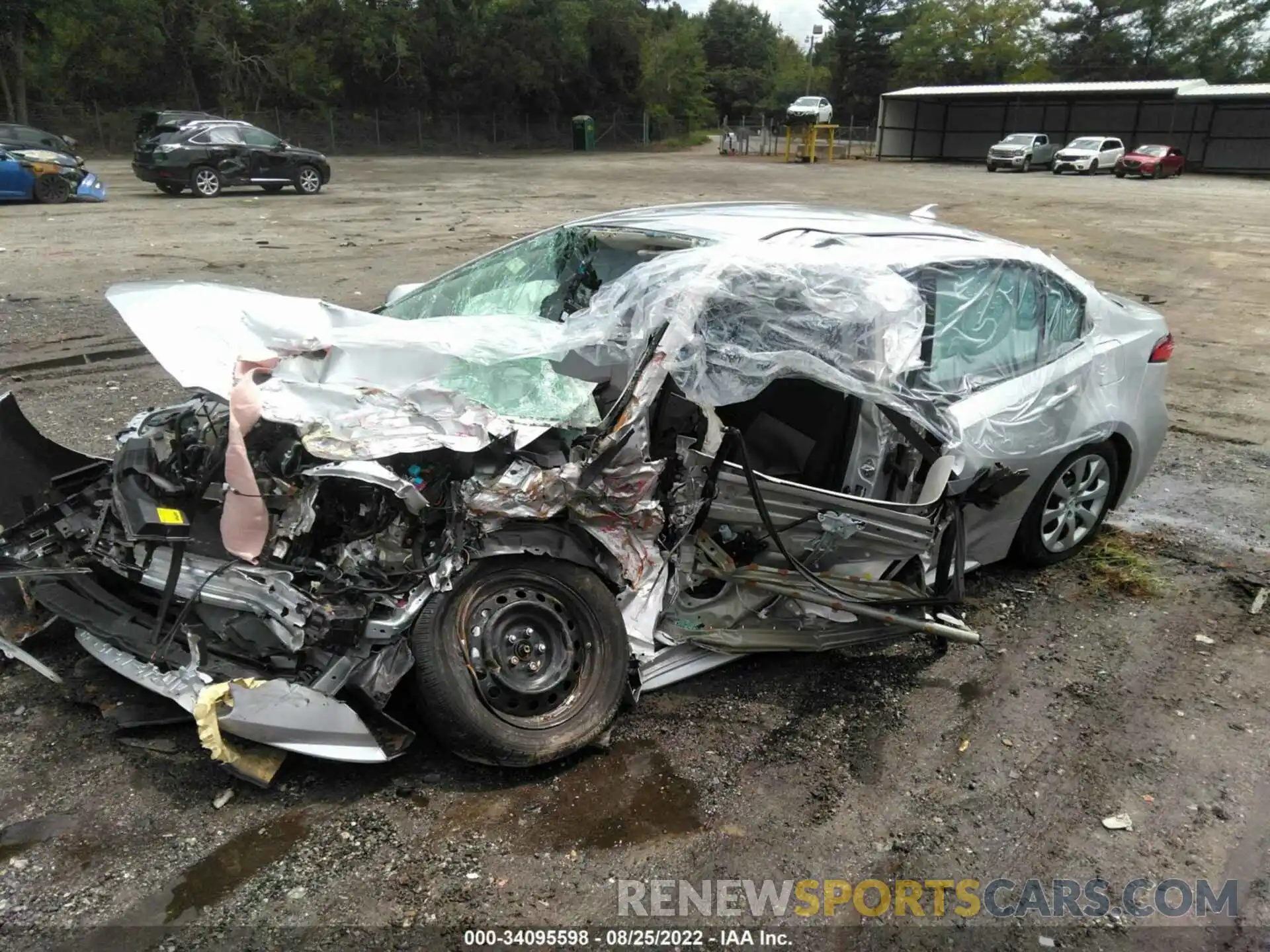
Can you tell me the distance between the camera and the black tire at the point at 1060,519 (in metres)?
4.05

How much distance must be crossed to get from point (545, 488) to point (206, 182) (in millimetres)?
19482

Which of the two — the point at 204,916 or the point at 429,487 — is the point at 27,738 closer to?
the point at 204,916

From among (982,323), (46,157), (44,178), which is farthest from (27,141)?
(982,323)

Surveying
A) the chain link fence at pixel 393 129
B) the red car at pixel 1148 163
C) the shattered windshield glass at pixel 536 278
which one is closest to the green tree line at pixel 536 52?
the chain link fence at pixel 393 129

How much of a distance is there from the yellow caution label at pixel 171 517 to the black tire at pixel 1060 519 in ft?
11.2

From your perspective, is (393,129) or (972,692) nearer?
(972,692)

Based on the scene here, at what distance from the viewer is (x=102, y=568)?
9.85 feet

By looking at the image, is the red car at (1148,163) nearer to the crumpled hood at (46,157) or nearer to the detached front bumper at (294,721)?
the crumpled hood at (46,157)

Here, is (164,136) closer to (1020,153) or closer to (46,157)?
(46,157)

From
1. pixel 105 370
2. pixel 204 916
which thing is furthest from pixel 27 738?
pixel 105 370

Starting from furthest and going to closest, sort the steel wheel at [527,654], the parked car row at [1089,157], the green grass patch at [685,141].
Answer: the green grass patch at [685,141], the parked car row at [1089,157], the steel wheel at [527,654]

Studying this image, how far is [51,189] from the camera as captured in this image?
16938 millimetres

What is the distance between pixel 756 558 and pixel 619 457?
0.71 m

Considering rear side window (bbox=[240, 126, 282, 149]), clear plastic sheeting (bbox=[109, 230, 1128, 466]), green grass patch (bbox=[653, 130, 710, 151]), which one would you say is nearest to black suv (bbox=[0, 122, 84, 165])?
rear side window (bbox=[240, 126, 282, 149])
